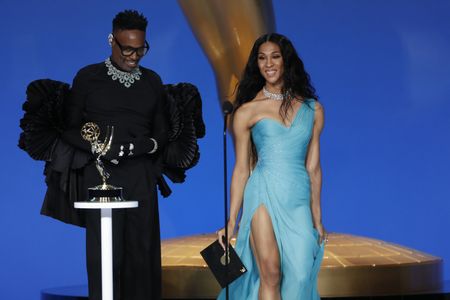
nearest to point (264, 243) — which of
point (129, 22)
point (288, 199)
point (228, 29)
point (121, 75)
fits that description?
point (288, 199)

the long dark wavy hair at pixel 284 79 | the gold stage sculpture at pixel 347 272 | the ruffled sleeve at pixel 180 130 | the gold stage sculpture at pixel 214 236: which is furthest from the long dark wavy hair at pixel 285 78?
the gold stage sculpture at pixel 347 272

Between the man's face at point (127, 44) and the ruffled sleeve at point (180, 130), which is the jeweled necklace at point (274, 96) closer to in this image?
the ruffled sleeve at point (180, 130)

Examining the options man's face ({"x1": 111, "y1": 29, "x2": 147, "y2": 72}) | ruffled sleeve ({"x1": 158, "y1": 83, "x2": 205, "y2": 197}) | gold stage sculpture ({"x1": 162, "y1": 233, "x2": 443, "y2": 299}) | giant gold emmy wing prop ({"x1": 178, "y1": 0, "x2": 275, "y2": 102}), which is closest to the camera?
man's face ({"x1": 111, "y1": 29, "x2": 147, "y2": 72})

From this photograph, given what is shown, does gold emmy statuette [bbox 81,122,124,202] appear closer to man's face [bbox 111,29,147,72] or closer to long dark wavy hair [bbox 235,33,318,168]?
man's face [bbox 111,29,147,72]

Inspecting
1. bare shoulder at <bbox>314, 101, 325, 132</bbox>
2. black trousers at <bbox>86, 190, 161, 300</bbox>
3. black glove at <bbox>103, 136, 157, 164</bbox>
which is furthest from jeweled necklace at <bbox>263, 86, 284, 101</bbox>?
black trousers at <bbox>86, 190, 161, 300</bbox>

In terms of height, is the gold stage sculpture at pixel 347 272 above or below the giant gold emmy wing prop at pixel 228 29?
below

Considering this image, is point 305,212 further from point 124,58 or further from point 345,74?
point 345,74

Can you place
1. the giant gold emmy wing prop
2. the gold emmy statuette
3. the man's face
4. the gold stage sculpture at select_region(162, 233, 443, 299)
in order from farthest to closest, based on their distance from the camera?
1. the giant gold emmy wing prop
2. the gold stage sculpture at select_region(162, 233, 443, 299)
3. the man's face
4. the gold emmy statuette

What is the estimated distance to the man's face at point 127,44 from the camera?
13.7 feet

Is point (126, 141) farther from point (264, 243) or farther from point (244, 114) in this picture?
point (264, 243)

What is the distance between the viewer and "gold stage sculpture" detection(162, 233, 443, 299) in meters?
5.31

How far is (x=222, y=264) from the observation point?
164 inches

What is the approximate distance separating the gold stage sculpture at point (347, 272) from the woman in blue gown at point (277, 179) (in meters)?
1.10

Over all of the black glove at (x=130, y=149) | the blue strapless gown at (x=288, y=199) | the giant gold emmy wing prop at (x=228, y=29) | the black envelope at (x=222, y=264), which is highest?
the giant gold emmy wing prop at (x=228, y=29)
